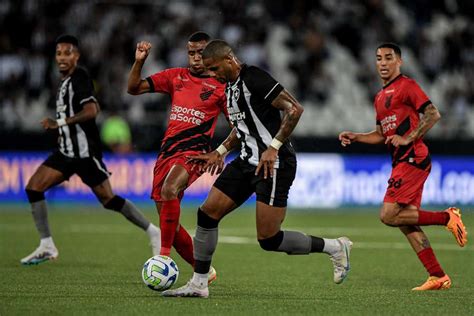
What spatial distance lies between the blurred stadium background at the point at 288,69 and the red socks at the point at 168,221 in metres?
12.2

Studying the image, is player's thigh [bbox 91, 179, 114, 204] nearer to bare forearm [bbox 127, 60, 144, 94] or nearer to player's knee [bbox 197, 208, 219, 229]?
bare forearm [bbox 127, 60, 144, 94]

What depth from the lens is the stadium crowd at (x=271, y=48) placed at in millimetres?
22922

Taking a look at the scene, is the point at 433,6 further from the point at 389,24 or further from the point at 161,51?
the point at 161,51

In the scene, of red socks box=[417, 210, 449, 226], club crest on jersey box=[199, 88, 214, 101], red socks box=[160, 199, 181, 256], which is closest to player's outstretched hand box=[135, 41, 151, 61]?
club crest on jersey box=[199, 88, 214, 101]

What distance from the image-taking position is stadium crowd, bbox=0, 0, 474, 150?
22922 millimetres

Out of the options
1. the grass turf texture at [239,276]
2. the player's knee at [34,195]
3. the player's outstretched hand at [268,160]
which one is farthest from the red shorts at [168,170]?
the player's knee at [34,195]

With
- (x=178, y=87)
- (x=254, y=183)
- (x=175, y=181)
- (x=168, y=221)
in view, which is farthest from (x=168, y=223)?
(x=178, y=87)

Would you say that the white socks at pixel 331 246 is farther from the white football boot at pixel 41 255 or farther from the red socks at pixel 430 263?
the white football boot at pixel 41 255

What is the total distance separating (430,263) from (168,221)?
2638 mm

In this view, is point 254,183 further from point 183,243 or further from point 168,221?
point 183,243

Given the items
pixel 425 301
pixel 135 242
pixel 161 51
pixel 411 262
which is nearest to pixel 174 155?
pixel 425 301

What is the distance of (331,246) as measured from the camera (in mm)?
9102

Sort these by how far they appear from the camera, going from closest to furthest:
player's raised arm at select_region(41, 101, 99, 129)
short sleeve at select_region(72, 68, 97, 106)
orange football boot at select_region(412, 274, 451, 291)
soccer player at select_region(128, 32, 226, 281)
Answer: orange football boot at select_region(412, 274, 451, 291) < soccer player at select_region(128, 32, 226, 281) < player's raised arm at select_region(41, 101, 99, 129) < short sleeve at select_region(72, 68, 97, 106)

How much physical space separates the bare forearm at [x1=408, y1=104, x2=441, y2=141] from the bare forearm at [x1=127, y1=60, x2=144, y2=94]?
8.79 feet
